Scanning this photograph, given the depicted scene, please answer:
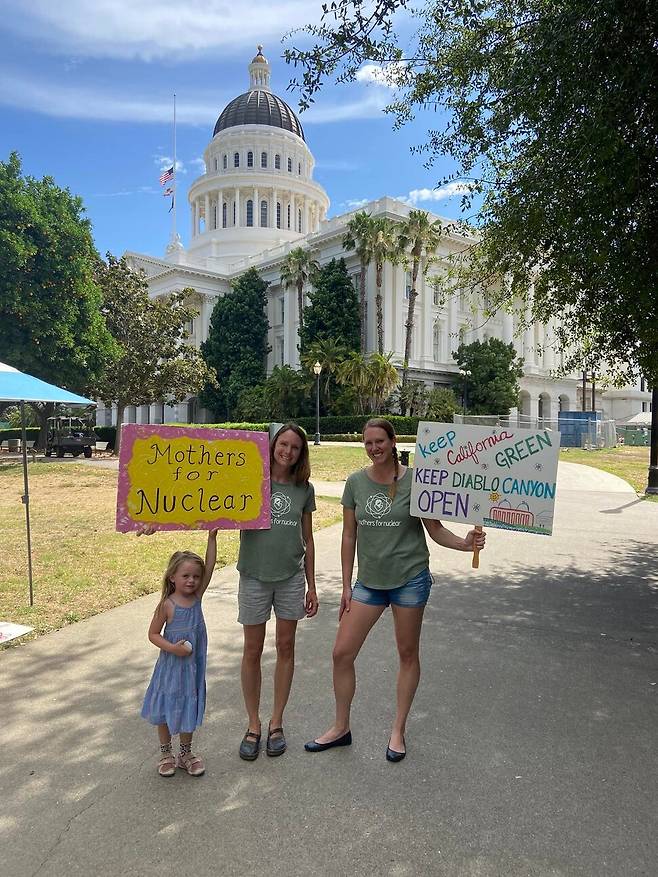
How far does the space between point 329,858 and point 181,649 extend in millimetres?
1257

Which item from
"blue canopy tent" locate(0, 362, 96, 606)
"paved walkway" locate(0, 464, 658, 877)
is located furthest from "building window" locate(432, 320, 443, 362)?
"paved walkway" locate(0, 464, 658, 877)

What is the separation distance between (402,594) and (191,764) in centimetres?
153

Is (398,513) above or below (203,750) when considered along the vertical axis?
above

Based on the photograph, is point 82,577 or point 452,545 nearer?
point 452,545

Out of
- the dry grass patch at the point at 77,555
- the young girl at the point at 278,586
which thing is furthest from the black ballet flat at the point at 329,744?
the dry grass patch at the point at 77,555

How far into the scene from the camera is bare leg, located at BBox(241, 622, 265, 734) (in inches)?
151

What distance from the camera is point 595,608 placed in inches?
282

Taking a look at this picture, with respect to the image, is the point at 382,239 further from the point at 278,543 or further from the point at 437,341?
the point at 278,543

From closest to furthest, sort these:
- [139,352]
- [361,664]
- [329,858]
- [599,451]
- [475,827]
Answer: [329,858] < [475,827] < [361,664] < [139,352] < [599,451]

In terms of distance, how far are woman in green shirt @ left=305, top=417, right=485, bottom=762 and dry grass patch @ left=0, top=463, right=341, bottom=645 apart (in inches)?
146

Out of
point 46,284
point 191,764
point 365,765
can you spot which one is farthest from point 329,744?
point 46,284

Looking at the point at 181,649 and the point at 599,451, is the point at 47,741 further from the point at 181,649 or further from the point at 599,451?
the point at 599,451

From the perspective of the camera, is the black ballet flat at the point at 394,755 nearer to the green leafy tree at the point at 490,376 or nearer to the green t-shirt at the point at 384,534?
the green t-shirt at the point at 384,534

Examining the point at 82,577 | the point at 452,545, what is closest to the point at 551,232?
the point at 452,545
